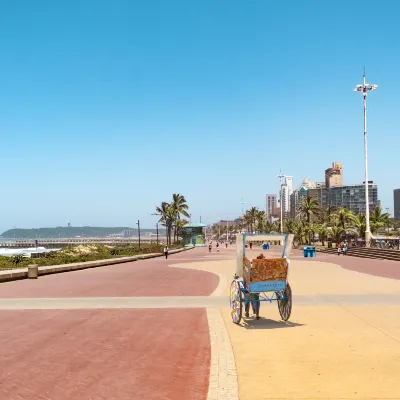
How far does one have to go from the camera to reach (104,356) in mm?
7664

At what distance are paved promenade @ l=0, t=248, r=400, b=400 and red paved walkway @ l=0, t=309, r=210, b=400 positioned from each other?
0.06ft

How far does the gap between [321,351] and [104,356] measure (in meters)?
3.75

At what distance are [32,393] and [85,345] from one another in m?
2.54

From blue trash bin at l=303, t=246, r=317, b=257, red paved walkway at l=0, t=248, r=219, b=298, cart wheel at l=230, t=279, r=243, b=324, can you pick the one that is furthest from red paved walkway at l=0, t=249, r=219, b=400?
blue trash bin at l=303, t=246, r=317, b=257

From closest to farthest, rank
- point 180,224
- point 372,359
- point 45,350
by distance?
1. point 372,359
2. point 45,350
3. point 180,224

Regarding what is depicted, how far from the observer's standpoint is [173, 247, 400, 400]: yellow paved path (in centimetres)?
588

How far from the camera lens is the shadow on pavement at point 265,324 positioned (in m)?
9.98

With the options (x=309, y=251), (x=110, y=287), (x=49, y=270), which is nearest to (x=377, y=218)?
(x=309, y=251)

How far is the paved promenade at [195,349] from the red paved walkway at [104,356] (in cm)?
2

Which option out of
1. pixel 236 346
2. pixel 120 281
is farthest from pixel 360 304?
pixel 120 281

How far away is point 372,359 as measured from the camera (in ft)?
23.6

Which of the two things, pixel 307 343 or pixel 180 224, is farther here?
pixel 180 224

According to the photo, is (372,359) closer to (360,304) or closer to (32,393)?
(32,393)

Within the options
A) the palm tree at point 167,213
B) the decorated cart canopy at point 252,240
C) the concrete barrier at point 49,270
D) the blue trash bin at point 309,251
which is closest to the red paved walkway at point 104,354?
the decorated cart canopy at point 252,240
